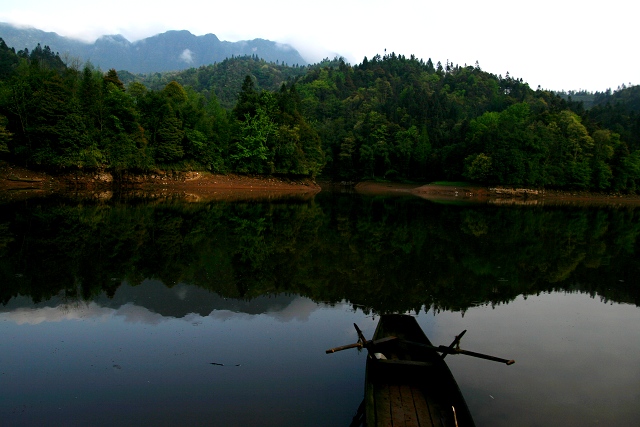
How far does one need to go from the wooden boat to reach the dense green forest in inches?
2253

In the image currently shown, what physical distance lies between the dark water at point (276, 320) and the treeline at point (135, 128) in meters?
31.6

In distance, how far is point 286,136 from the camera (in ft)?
254

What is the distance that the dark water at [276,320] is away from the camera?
332 inches

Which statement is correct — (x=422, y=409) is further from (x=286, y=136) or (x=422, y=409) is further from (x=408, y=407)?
(x=286, y=136)

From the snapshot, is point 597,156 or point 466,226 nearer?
point 466,226

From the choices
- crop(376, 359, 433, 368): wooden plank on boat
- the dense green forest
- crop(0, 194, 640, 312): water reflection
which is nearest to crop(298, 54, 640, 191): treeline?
the dense green forest

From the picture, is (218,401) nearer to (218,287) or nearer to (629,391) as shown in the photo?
(218,287)

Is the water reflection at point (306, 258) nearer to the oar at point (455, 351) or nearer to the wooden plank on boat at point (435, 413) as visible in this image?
the oar at point (455, 351)

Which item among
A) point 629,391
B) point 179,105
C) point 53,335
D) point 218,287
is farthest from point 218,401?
point 179,105

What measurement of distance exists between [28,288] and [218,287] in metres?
6.26

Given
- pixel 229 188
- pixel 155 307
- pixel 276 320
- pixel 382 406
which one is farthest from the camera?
pixel 229 188

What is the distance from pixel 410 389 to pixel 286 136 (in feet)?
236

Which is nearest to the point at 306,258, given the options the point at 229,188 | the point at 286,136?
the point at 229,188

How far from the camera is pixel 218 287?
15766mm
